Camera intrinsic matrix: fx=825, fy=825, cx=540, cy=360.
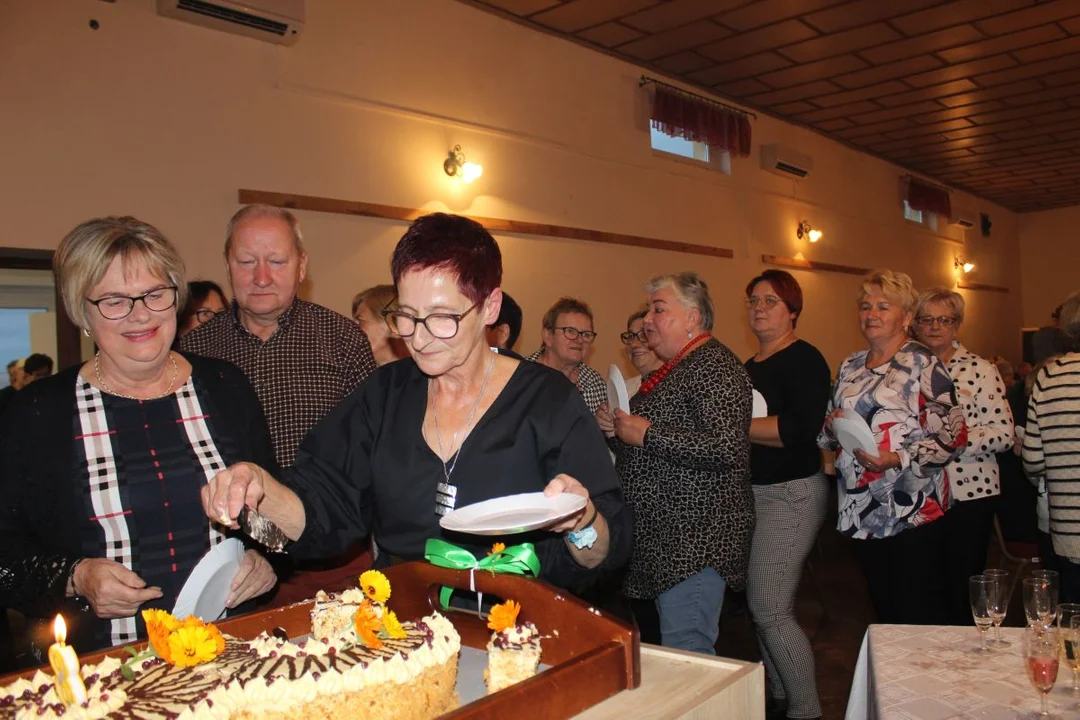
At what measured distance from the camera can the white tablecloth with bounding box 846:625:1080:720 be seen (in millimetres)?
1692

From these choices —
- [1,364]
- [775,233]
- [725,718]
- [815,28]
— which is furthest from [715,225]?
[725,718]

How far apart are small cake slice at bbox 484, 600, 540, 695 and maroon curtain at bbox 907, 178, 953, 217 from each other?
38.7ft

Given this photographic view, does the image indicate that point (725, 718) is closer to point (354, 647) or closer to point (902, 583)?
point (354, 647)

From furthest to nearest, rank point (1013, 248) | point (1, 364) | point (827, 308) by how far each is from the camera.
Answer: point (1013, 248) < point (827, 308) < point (1, 364)

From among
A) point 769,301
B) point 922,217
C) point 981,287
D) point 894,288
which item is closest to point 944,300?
point 894,288

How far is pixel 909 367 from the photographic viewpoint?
10.3ft

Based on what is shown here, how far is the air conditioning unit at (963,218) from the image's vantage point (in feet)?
42.1

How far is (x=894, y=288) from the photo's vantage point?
3.27 meters

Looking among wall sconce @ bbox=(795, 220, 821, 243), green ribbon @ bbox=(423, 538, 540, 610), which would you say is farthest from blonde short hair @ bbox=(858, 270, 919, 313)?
wall sconce @ bbox=(795, 220, 821, 243)

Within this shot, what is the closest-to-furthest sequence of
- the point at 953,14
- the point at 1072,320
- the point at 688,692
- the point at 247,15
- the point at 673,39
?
the point at 688,692 < the point at 1072,320 < the point at 247,15 < the point at 953,14 < the point at 673,39

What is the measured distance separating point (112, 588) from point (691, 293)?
2020mm

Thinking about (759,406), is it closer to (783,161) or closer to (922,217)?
(783,161)

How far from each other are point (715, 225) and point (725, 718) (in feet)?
24.8

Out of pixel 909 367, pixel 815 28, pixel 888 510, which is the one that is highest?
pixel 815 28
